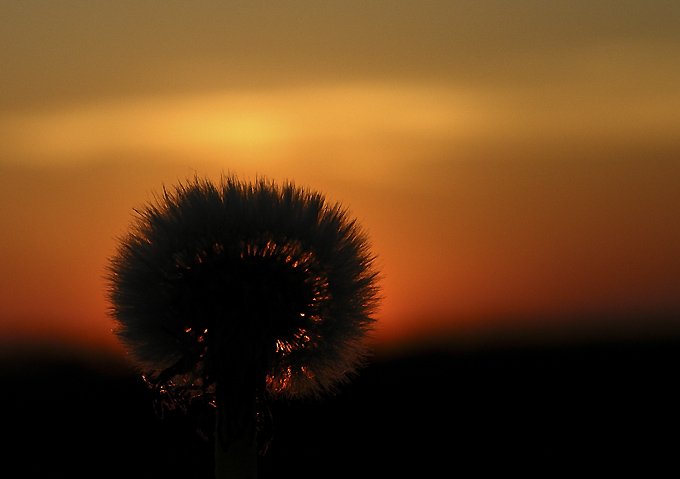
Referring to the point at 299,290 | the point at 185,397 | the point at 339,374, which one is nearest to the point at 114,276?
the point at 185,397

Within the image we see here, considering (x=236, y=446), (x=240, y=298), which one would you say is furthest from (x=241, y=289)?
(x=236, y=446)

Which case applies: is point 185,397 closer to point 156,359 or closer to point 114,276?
point 156,359

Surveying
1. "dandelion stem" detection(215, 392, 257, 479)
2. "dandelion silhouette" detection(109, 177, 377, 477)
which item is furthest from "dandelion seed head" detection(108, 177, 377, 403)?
"dandelion stem" detection(215, 392, 257, 479)

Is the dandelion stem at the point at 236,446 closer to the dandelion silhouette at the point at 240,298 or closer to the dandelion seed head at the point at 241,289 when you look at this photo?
the dandelion silhouette at the point at 240,298

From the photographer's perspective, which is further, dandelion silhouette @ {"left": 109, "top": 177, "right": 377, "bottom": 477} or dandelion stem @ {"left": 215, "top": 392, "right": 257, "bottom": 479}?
dandelion stem @ {"left": 215, "top": 392, "right": 257, "bottom": 479}

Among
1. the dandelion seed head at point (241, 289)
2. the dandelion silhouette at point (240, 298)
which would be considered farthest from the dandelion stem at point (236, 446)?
the dandelion seed head at point (241, 289)

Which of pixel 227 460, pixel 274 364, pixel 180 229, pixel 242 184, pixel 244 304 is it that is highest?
pixel 242 184

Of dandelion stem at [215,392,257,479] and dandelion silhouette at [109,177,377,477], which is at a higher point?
dandelion silhouette at [109,177,377,477]

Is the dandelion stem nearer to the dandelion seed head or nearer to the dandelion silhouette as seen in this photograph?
the dandelion silhouette
